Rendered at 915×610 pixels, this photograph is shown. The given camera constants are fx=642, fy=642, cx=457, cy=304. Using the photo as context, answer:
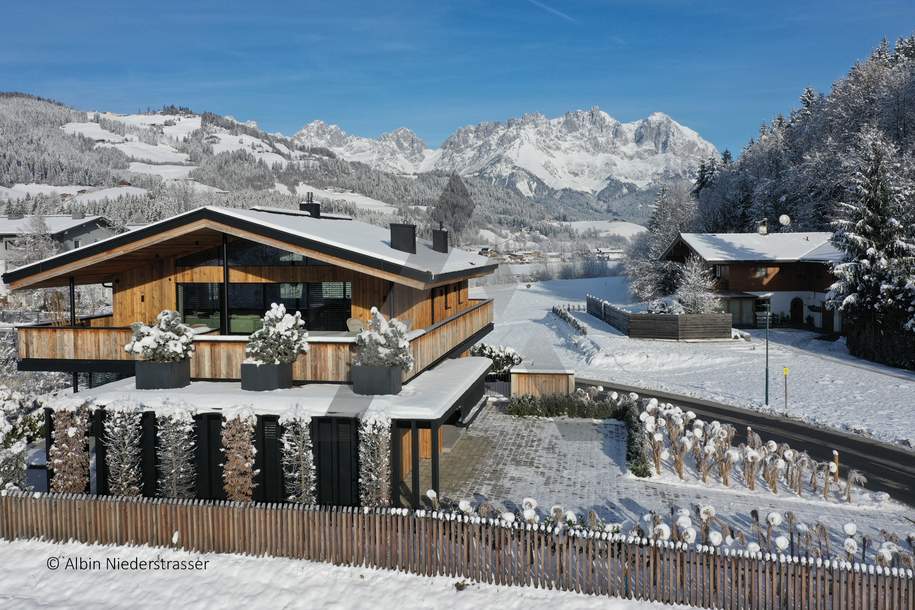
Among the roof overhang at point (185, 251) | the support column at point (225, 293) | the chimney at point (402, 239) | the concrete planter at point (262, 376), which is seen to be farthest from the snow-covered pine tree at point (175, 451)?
the chimney at point (402, 239)

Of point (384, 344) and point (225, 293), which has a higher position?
point (225, 293)

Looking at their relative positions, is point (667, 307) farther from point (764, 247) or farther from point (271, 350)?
point (271, 350)

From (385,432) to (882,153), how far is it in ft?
111

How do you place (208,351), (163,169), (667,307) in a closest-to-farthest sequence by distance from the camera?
(208,351)
(667,307)
(163,169)

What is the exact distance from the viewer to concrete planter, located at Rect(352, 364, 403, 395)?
1259 cm

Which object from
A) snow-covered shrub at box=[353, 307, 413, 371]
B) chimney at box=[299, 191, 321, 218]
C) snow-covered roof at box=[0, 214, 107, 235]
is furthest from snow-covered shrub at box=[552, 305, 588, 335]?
snow-covered roof at box=[0, 214, 107, 235]

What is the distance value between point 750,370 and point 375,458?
77.9ft

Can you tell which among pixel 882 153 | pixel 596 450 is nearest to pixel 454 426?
pixel 596 450

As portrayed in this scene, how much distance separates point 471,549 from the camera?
10.2m

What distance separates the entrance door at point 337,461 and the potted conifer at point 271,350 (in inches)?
52.9

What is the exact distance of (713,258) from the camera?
44.2 meters

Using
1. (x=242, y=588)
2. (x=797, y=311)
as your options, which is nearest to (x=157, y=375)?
(x=242, y=588)

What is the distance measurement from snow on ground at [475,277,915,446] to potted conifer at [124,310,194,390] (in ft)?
64.6

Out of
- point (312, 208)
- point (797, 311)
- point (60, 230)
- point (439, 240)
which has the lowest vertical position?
point (797, 311)
